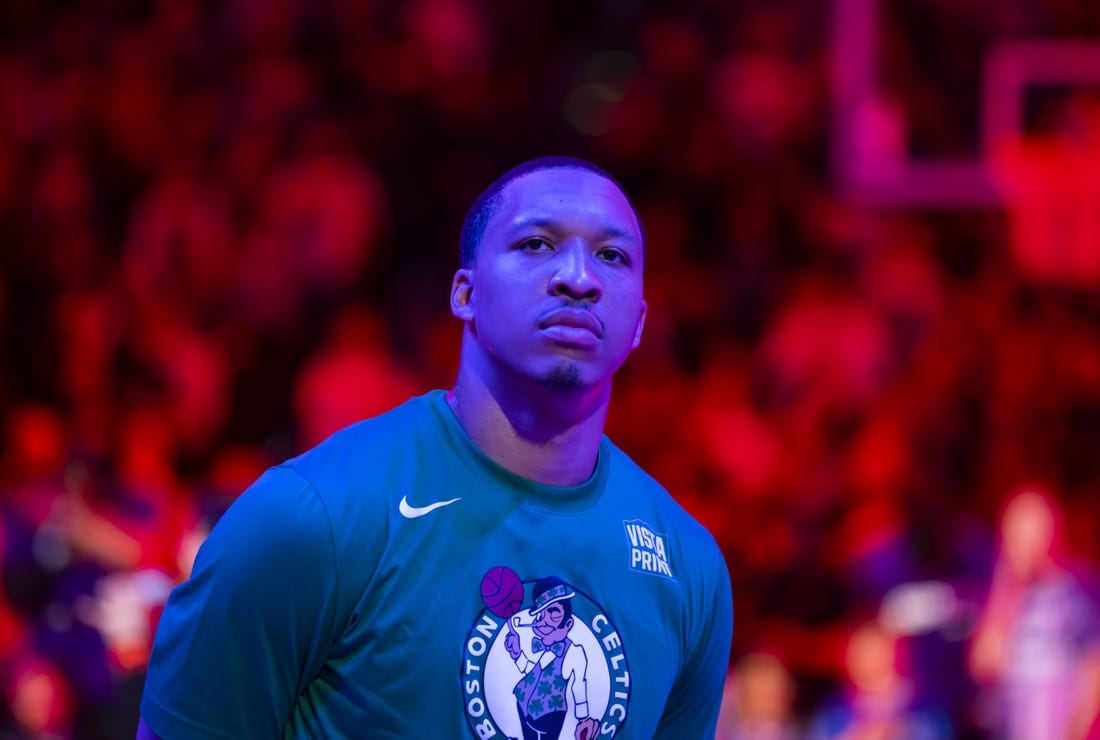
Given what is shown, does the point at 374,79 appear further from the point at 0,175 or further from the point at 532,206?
the point at 532,206

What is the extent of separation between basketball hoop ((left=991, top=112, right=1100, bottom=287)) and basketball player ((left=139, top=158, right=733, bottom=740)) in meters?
6.45

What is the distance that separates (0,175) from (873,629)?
577 centimetres

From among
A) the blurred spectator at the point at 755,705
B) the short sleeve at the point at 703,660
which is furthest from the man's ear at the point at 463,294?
the blurred spectator at the point at 755,705

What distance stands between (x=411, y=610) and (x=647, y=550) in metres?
0.42

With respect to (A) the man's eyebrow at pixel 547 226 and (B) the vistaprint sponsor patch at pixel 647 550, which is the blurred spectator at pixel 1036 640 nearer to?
(B) the vistaprint sponsor patch at pixel 647 550

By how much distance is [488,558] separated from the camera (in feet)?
6.73

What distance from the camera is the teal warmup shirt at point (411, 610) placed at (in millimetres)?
1914

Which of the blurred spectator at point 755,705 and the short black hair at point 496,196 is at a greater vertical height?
the blurred spectator at point 755,705

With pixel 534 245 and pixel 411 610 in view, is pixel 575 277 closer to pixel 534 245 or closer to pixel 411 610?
pixel 534 245

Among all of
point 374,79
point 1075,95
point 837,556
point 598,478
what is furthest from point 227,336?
point 598,478

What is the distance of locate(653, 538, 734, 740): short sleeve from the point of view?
2281mm

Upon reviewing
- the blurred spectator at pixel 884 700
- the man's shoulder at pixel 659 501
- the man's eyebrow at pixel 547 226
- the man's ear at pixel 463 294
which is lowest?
the man's shoulder at pixel 659 501

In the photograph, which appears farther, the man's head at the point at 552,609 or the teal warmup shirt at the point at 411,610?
→ the man's head at the point at 552,609

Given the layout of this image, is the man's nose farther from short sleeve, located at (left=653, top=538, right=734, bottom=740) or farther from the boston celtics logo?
short sleeve, located at (left=653, top=538, right=734, bottom=740)
